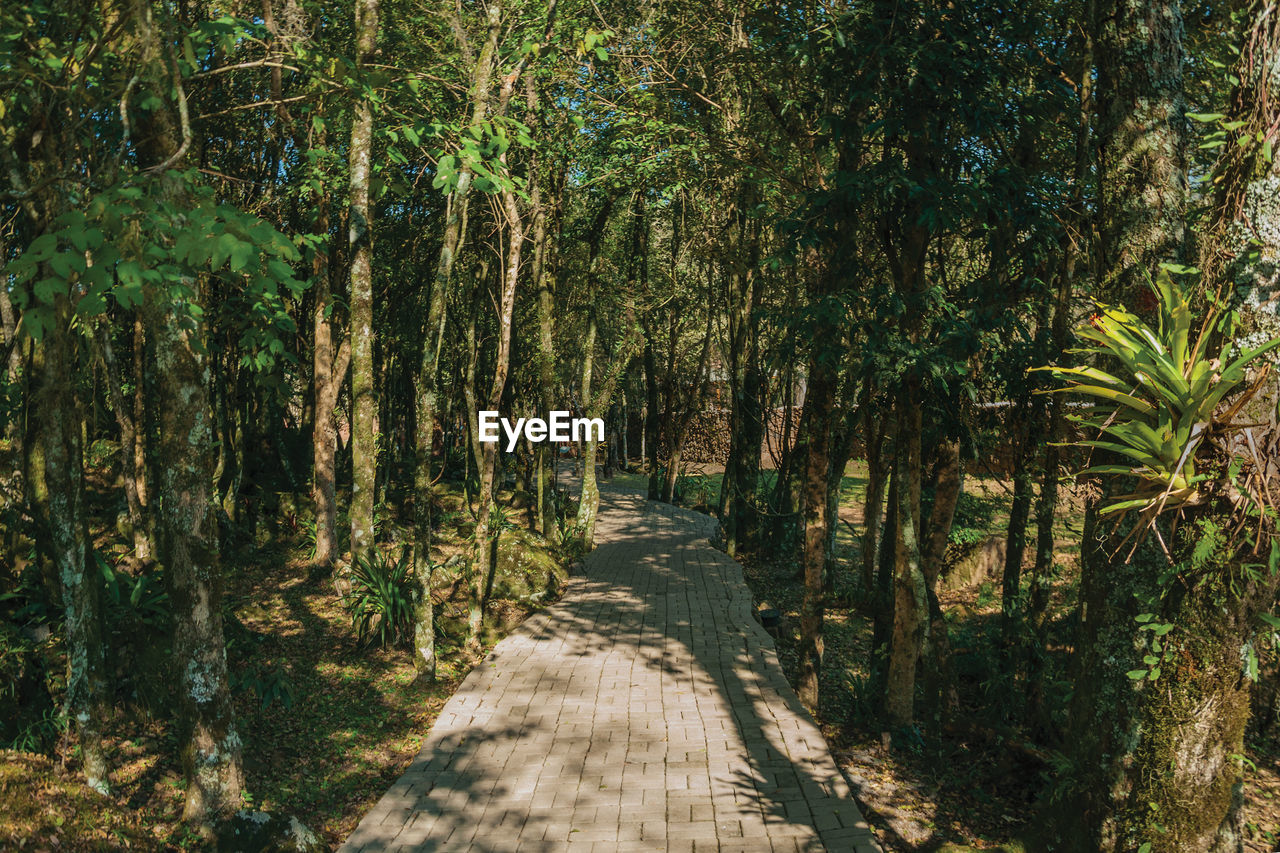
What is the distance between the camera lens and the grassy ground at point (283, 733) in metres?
4.48

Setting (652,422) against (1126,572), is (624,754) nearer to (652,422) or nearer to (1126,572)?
(1126,572)

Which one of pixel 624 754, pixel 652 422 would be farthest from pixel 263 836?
pixel 652 422

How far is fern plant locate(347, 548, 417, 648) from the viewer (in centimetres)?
Answer: 948

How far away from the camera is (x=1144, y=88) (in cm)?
423

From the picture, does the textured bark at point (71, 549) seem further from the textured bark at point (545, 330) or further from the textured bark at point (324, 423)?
the textured bark at point (545, 330)

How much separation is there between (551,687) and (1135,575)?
598 cm

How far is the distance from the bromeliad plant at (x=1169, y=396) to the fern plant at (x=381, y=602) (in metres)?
7.59

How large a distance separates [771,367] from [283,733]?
609 cm

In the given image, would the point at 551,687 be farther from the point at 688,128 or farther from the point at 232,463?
the point at 232,463

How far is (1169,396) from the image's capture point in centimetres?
331

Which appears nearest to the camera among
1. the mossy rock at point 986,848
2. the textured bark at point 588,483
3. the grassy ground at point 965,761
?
the mossy rock at point 986,848

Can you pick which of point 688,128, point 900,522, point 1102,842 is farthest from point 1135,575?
point 688,128

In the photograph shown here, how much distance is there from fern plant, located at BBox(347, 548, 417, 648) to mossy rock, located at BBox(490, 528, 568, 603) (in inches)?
89.8

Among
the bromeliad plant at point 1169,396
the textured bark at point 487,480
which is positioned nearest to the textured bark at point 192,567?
the bromeliad plant at point 1169,396
